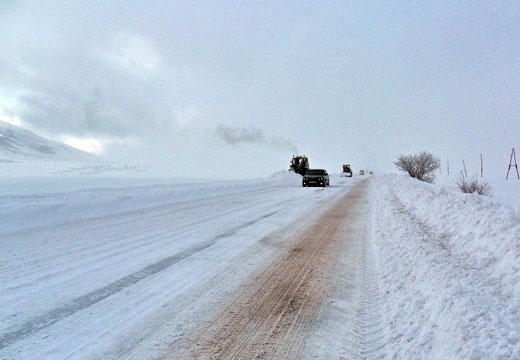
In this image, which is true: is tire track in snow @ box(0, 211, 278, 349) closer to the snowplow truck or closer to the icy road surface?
the icy road surface

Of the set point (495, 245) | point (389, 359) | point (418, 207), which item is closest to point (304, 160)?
point (418, 207)

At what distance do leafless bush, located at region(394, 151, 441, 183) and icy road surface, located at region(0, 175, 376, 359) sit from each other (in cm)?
4154

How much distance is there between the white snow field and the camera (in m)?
2.59

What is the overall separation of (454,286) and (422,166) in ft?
157

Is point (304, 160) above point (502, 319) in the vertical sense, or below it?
above

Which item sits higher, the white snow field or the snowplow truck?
the snowplow truck

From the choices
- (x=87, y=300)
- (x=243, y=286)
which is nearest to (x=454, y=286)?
(x=243, y=286)

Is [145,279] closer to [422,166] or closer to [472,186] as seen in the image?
[472,186]

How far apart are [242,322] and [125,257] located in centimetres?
322

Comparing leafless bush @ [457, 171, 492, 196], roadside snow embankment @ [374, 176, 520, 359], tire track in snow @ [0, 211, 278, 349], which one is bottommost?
tire track in snow @ [0, 211, 278, 349]

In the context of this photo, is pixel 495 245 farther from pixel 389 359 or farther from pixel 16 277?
pixel 16 277

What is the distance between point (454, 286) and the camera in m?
3.29

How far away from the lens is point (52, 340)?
2738 millimetres

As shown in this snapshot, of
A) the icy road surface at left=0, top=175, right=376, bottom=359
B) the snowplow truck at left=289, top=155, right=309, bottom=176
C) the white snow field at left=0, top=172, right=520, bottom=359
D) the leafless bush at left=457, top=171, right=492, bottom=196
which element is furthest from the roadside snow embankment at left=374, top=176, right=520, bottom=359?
the snowplow truck at left=289, top=155, right=309, bottom=176
